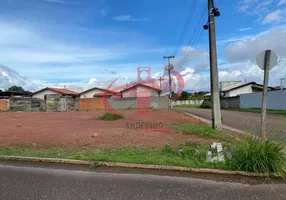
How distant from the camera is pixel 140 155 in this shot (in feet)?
18.3

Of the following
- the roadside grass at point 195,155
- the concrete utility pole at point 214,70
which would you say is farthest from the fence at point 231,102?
the roadside grass at point 195,155

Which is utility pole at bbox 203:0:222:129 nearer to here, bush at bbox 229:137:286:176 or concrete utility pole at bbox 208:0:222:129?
concrete utility pole at bbox 208:0:222:129

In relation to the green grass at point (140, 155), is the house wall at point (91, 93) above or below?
above

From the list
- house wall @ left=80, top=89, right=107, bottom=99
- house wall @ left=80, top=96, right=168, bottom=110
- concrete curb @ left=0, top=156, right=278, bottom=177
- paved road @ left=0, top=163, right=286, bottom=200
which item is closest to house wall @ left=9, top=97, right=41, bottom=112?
house wall @ left=80, top=96, right=168, bottom=110

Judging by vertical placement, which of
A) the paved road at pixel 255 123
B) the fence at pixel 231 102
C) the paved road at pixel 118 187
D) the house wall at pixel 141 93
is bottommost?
the paved road at pixel 118 187

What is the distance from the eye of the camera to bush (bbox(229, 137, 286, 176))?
4312 mm

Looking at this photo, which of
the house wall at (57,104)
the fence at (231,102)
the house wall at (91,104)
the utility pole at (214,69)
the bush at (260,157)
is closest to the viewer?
the bush at (260,157)

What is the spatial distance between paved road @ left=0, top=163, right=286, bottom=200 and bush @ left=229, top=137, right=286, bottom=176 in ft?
1.70

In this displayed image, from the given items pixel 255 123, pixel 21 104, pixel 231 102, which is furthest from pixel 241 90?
pixel 21 104

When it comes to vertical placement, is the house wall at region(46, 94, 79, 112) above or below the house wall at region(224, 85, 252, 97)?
below

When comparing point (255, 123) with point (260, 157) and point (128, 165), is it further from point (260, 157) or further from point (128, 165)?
point (128, 165)

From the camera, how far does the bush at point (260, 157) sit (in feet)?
14.1

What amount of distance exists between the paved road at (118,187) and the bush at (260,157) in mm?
519

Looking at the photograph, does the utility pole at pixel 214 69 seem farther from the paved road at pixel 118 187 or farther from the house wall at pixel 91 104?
the house wall at pixel 91 104
